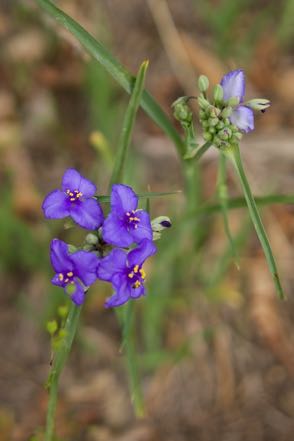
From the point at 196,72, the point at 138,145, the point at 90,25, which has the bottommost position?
the point at 138,145

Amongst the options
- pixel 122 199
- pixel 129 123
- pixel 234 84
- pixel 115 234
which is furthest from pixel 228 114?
pixel 115 234

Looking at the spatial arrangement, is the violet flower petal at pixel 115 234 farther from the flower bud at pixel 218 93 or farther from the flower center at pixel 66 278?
the flower bud at pixel 218 93

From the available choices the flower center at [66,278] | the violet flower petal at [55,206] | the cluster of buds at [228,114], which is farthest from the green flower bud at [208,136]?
the flower center at [66,278]

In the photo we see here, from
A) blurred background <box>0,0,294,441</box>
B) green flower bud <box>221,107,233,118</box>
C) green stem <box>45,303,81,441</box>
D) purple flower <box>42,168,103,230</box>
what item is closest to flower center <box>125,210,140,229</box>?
purple flower <box>42,168,103,230</box>

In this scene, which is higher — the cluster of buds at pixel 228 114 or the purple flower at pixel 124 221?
the cluster of buds at pixel 228 114

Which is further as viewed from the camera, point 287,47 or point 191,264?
point 287,47

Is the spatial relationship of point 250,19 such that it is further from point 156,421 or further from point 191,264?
point 156,421

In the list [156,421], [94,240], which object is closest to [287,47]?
[156,421]
